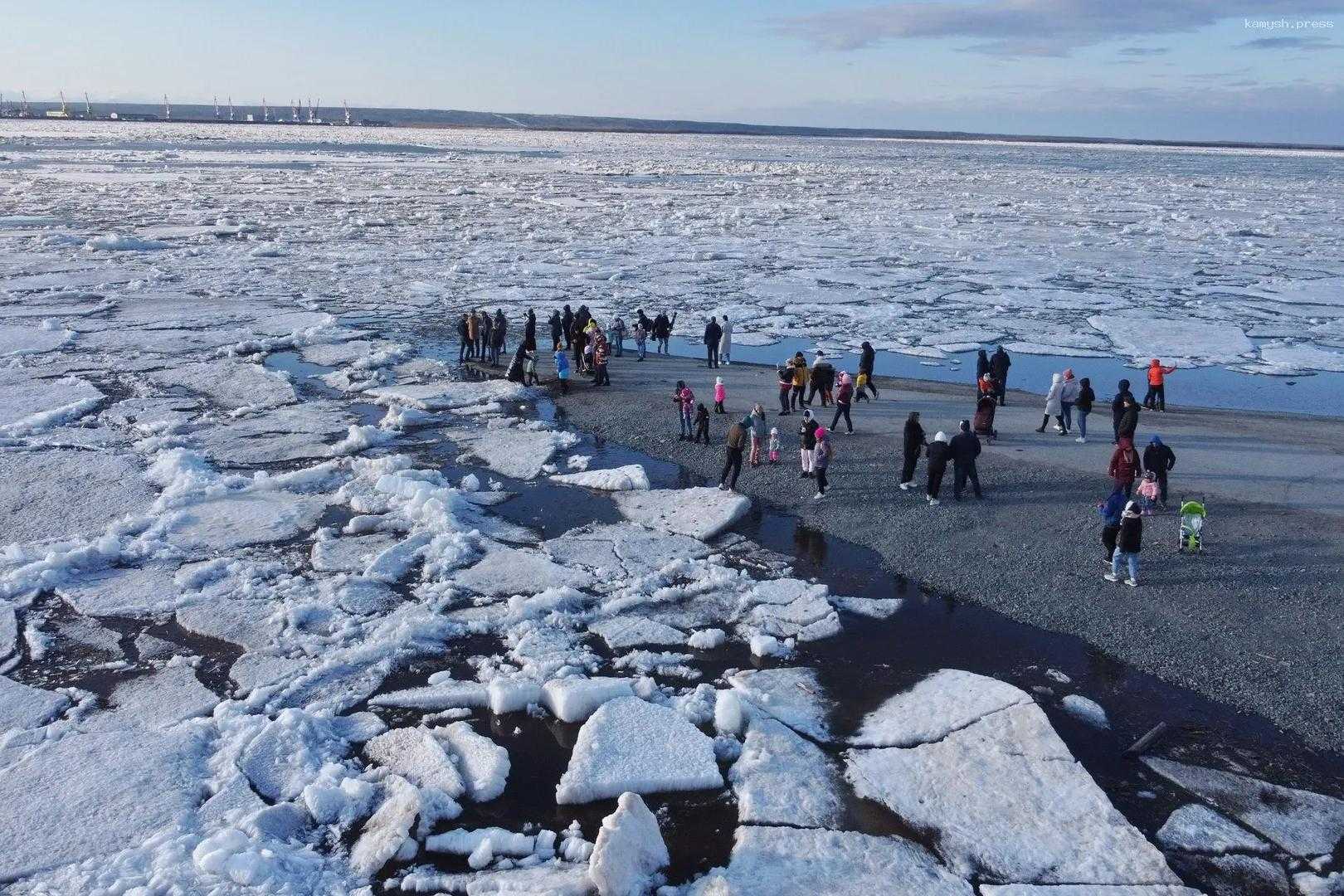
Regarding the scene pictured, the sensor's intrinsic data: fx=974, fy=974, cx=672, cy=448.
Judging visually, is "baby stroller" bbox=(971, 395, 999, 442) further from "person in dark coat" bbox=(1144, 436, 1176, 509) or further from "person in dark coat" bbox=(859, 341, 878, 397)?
"person in dark coat" bbox=(1144, 436, 1176, 509)

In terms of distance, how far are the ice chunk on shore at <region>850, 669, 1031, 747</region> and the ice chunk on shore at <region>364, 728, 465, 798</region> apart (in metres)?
3.23

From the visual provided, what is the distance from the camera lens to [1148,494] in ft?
40.4

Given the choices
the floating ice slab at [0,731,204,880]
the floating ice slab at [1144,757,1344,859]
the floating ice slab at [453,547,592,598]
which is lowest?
the floating ice slab at [0,731,204,880]

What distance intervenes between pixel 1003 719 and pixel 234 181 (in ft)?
222

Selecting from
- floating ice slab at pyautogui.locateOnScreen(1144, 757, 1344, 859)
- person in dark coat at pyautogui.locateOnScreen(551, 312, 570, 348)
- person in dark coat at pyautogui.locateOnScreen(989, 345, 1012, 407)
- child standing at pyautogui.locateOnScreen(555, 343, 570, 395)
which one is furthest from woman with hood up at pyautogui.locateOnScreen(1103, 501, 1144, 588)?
person in dark coat at pyautogui.locateOnScreen(551, 312, 570, 348)

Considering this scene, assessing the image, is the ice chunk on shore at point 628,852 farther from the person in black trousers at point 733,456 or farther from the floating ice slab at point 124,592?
the person in black trousers at point 733,456

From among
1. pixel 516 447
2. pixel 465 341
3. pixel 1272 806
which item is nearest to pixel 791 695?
pixel 1272 806

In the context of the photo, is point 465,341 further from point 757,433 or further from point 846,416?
point 846,416

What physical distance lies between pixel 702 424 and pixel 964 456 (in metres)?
4.28

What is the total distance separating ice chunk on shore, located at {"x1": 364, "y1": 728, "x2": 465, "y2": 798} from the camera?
7.35 metres

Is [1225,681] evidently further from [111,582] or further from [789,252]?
[789,252]

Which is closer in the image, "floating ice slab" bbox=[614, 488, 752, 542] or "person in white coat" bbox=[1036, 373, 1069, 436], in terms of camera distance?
"floating ice slab" bbox=[614, 488, 752, 542]

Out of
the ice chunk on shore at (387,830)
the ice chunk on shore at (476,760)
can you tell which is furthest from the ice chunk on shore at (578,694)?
the ice chunk on shore at (387,830)

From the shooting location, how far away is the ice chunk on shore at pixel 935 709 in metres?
8.02
